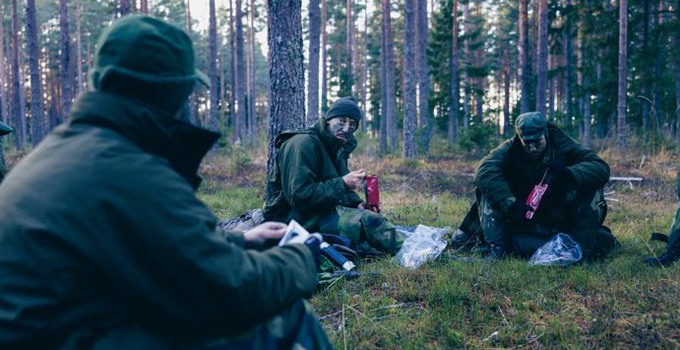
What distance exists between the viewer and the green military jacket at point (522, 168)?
18.8 feet

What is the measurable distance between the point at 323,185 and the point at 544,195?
2.26m

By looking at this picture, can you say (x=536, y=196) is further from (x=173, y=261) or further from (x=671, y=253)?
(x=173, y=261)

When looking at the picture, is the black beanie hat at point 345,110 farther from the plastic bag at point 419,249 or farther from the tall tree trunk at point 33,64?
the tall tree trunk at point 33,64

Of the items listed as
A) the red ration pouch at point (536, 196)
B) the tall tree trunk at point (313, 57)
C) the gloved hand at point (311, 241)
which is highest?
the tall tree trunk at point (313, 57)

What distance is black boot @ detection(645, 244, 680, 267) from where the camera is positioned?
520cm

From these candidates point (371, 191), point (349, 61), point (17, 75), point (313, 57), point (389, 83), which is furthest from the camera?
point (349, 61)

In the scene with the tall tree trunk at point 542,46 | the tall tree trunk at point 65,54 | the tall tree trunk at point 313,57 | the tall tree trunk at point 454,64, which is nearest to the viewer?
the tall tree trunk at point 313,57

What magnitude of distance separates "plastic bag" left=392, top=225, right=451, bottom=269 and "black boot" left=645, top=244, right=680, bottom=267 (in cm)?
188

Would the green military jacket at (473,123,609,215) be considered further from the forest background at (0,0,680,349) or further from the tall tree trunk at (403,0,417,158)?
the tall tree trunk at (403,0,417,158)

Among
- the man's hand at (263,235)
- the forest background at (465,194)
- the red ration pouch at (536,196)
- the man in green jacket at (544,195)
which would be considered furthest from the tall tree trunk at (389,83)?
the man's hand at (263,235)

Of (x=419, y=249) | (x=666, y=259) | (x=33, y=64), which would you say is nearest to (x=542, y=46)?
(x=666, y=259)

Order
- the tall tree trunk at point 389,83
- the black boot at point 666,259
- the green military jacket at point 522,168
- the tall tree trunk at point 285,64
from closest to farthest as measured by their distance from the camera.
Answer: the black boot at point 666,259 < the green military jacket at point 522,168 < the tall tree trunk at point 285,64 < the tall tree trunk at point 389,83

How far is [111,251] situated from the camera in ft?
5.22

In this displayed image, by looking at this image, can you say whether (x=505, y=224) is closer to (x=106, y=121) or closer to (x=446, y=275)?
(x=446, y=275)
